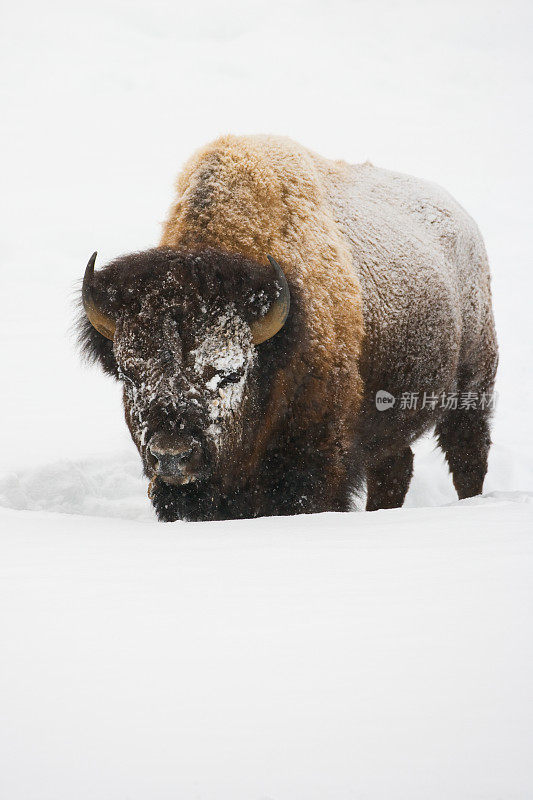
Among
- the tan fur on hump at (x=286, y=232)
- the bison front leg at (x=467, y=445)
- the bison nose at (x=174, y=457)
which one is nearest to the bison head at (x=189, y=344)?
the bison nose at (x=174, y=457)

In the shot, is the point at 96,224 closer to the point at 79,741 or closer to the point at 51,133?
the point at 51,133

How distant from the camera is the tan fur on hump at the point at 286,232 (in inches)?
130

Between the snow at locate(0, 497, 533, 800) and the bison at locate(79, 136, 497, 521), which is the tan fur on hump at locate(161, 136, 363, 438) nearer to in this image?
the bison at locate(79, 136, 497, 521)

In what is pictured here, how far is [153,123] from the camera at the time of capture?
21484 millimetres

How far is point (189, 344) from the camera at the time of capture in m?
2.84

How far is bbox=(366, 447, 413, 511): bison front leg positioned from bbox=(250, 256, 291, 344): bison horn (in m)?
2.99

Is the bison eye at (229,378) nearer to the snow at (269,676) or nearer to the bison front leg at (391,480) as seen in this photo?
the snow at (269,676)

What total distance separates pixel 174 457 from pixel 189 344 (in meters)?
0.47

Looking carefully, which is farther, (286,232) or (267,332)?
(286,232)

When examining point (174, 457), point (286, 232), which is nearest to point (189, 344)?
point (174, 457)

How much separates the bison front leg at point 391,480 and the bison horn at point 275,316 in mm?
2994

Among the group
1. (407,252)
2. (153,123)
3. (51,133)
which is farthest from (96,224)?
(407,252)

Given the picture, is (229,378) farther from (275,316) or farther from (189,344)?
(275,316)

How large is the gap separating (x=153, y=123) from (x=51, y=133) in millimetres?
3219
